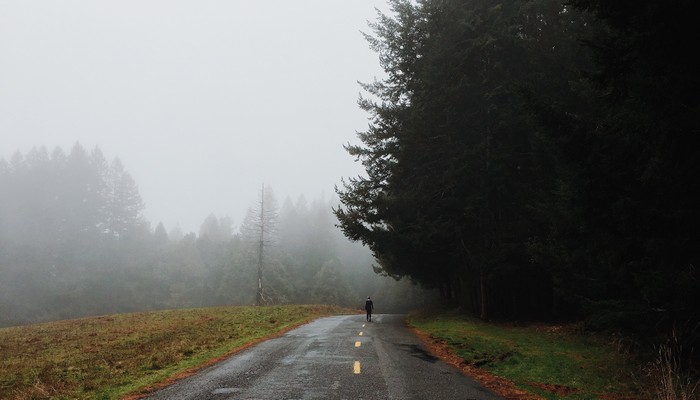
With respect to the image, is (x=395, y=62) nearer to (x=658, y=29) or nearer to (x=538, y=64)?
(x=538, y=64)

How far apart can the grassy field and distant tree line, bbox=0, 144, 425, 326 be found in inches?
1462

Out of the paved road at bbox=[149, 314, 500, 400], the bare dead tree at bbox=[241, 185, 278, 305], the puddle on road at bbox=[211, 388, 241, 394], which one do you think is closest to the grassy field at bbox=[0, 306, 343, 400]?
the paved road at bbox=[149, 314, 500, 400]

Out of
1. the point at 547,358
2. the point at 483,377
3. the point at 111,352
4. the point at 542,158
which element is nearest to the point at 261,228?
the point at 111,352

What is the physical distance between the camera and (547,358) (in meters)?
13.2

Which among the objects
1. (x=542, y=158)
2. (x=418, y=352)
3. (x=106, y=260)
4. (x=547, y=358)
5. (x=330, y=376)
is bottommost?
(x=547, y=358)

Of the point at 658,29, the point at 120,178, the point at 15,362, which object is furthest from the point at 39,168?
the point at 658,29

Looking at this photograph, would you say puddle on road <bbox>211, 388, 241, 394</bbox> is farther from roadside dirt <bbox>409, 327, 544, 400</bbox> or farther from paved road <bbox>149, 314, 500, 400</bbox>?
roadside dirt <bbox>409, 327, 544, 400</bbox>

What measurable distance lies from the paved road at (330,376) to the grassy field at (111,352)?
4.92ft

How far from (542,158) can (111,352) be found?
68.9ft

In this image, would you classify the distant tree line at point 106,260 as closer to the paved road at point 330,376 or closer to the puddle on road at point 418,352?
the puddle on road at point 418,352

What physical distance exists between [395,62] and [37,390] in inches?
1052

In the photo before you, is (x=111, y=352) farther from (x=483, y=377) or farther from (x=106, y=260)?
(x=106, y=260)

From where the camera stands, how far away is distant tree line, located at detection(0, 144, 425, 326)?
6064 centimetres

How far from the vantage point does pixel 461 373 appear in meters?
11.1
